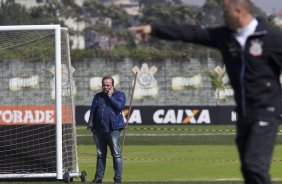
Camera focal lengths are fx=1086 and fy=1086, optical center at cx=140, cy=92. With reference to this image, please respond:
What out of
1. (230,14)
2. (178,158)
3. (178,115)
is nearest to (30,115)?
(178,158)

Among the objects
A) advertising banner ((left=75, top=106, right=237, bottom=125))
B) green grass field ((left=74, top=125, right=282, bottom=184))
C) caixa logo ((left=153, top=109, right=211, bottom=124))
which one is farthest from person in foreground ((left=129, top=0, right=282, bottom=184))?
caixa logo ((left=153, top=109, right=211, bottom=124))

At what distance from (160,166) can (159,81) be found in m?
50.1

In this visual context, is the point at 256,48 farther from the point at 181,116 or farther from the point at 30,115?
the point at 181,116

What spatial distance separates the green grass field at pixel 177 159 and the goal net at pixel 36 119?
21.6 inches

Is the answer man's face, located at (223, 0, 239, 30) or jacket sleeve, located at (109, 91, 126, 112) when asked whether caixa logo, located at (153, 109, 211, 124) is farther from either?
man's face, located at (223, 0, 239, 30)

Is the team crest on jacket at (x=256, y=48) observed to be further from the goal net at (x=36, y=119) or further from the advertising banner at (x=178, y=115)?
the advertising banner at (x=178, y=115)

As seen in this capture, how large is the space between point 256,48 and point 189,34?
1.90 ft

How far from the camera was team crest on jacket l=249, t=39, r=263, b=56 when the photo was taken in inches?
358

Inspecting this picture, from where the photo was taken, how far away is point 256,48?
9.10m

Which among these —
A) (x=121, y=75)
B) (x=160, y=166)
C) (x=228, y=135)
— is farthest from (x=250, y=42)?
(x=121, y=75)

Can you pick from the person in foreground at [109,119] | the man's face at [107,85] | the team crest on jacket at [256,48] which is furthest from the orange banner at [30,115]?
the team crest on jacket at [256,48]

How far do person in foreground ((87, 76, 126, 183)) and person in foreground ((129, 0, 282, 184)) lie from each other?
7729 millimetres

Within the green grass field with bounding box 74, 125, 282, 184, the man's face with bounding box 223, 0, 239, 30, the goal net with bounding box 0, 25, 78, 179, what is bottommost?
the green grass field with bounding box 74, 125, 282, 184

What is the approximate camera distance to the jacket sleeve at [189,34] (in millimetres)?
9180
